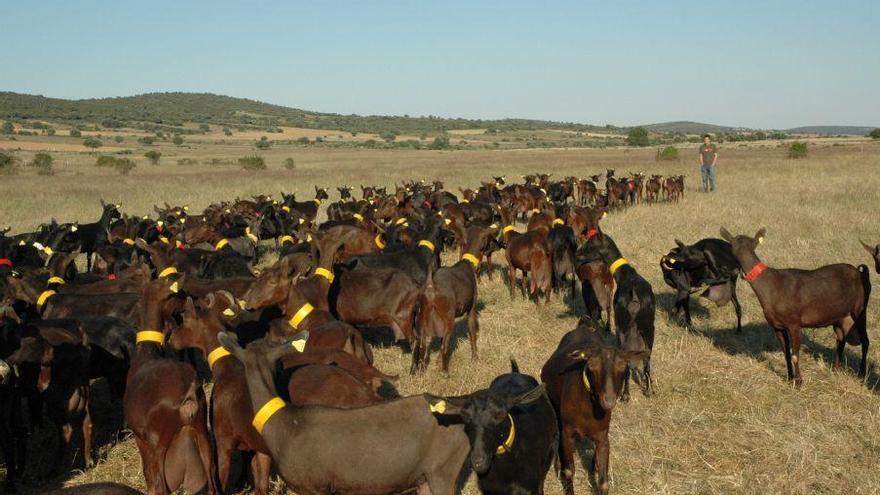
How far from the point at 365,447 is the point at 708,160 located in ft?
91.2

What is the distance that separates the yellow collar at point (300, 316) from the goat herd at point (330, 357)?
2 cm

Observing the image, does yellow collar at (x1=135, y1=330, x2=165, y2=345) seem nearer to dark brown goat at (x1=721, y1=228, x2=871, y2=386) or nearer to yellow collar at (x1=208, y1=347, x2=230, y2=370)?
yellow collar at (x1=208, y1=347, x2=230, y2=370)

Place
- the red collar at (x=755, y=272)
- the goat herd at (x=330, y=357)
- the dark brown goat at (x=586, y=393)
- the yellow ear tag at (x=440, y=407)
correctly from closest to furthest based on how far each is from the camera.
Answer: the yellow ear tag at (x=440, y=407)
the goat herd at (x=330, y=357)
the dark brown goat at (x=586, y=393)
the red collar at (x=755, y=272)

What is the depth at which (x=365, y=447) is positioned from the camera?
4926mm

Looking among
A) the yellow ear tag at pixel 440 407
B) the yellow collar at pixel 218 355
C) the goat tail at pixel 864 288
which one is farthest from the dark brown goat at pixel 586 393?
the goat tail at pixel 864 288

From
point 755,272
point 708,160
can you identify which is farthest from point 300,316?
point 708,160

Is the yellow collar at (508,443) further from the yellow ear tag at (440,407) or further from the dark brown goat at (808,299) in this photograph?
the dark brown goat at (808,299)

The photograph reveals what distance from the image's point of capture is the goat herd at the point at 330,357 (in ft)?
16.3

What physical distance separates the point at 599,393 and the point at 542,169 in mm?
42798

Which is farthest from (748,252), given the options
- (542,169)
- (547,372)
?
(542,169)

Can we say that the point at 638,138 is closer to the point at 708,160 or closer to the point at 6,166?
the point at 708,160

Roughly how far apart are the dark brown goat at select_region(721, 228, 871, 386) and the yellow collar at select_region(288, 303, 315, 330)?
5.31 m

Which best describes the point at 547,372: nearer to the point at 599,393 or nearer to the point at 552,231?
the point at 599,393

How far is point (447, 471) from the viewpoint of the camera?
4.99 m
